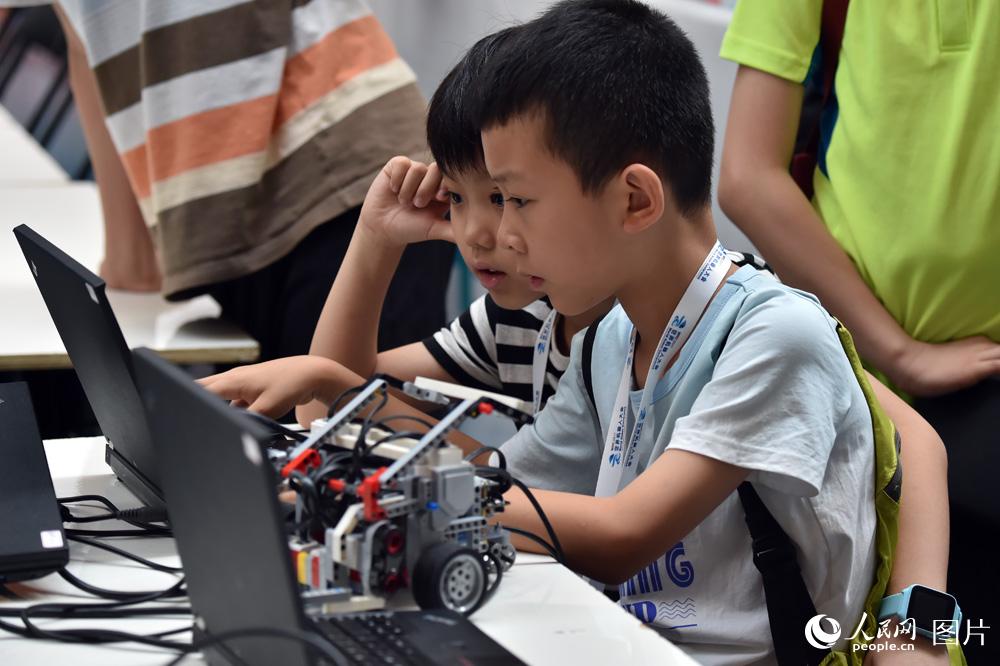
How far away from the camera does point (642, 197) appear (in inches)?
47.4

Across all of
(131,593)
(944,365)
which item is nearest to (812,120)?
(944,365)

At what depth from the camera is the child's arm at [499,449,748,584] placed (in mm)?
1066

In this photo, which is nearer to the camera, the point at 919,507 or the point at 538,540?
the point at 538,540

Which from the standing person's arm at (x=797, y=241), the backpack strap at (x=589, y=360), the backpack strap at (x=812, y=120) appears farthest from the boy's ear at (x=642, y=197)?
the backpack strap at (x=812, y=120)

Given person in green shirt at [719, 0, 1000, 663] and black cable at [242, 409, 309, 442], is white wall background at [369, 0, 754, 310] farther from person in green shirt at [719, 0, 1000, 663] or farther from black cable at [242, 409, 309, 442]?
black cable at [242, 409, 309, 442]

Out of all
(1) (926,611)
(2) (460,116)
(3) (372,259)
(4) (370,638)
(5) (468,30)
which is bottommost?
(1) (926,611)

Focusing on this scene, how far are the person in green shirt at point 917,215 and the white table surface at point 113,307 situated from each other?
976 mm

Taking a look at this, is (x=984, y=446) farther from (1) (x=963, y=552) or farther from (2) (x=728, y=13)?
(2) (x=728, y=13)

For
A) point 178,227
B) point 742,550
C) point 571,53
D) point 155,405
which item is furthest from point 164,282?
point 155,405

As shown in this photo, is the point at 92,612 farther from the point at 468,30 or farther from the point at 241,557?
the point at 468,30

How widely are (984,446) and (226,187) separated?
129 cm

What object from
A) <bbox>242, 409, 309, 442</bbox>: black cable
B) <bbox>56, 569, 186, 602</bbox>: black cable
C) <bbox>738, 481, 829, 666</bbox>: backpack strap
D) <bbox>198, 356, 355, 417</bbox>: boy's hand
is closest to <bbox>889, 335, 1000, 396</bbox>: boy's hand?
<bbox>738, 481, 829, 666</bbox>: backpack strap

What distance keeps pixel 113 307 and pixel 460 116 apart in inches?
49.9

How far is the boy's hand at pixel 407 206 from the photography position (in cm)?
161
